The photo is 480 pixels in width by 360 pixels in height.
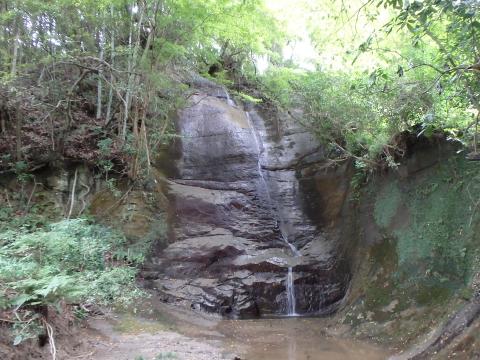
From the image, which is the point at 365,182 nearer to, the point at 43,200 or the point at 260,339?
the point at 260,339

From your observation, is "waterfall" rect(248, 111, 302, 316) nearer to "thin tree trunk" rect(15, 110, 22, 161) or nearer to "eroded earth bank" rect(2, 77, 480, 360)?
"eroded earth bank" rect(2, 77, 480, 360)

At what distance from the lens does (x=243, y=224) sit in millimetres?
12938

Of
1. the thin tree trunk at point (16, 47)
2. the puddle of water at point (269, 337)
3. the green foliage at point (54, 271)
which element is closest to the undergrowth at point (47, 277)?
the green foliage at point (54, 271)

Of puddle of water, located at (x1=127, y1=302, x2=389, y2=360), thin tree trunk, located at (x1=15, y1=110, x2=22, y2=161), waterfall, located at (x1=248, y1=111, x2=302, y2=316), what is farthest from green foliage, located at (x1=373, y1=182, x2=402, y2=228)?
thin tree trunk, located at (x1=15, y1=110, x2=22, y2=161)

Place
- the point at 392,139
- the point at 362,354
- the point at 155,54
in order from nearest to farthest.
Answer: the point at 362,354
the point at 392,139
the point at 155,54

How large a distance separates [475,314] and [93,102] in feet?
42.7

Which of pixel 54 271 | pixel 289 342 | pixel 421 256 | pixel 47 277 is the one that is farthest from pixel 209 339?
pixel 421 256

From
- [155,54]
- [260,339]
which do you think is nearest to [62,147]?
[155,54]

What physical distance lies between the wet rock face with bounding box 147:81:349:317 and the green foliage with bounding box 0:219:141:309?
320cm

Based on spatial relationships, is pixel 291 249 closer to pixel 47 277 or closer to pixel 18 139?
pixel 47 277

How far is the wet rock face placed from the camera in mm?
10922

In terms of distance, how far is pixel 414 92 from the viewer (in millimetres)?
8250

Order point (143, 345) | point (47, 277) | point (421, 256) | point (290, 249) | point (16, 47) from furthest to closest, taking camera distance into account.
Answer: point (290, 249)
point (16, 47)
point (421, 256)
point (143, 345)
point (47, 277)

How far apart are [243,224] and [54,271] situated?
777 centimetres
